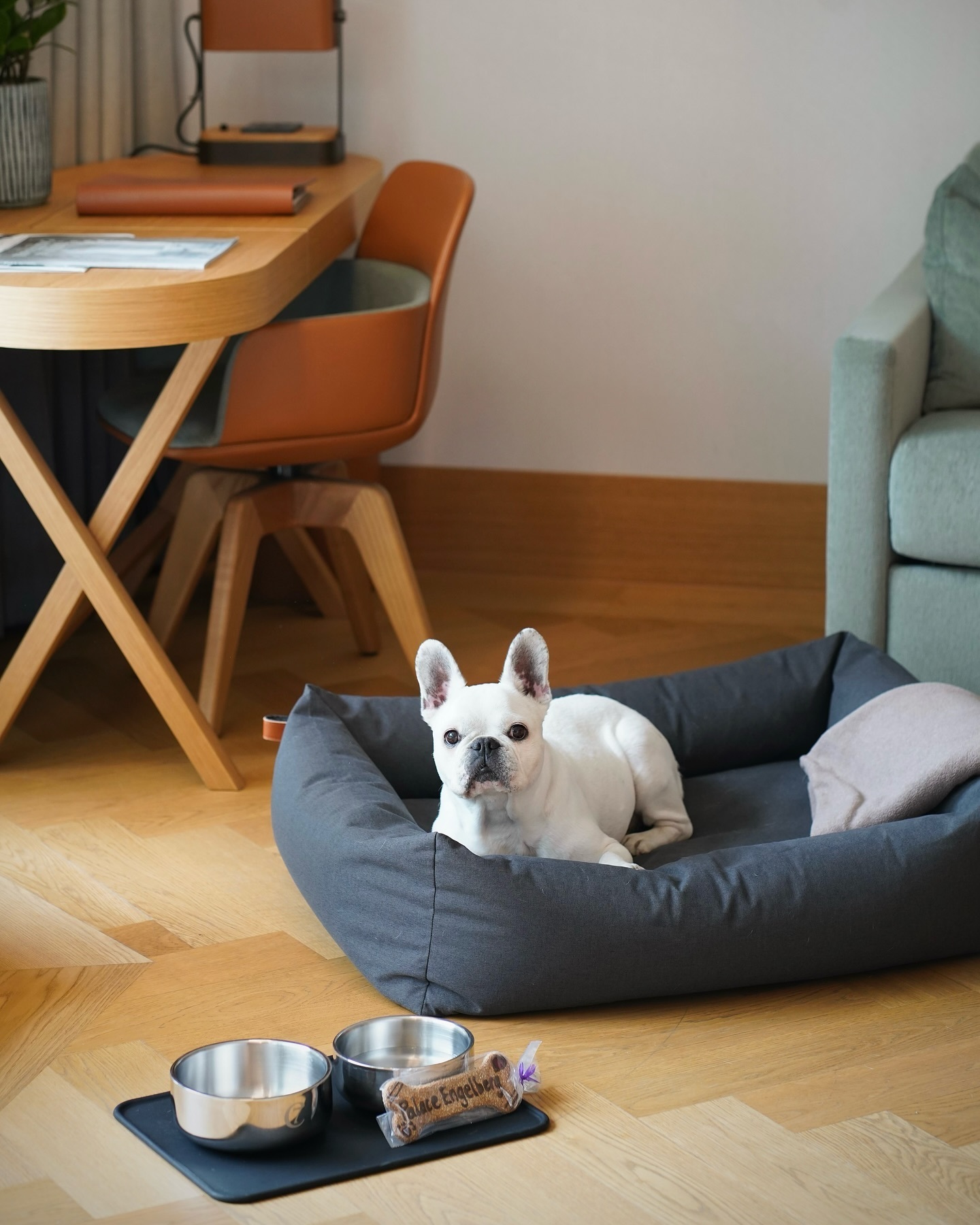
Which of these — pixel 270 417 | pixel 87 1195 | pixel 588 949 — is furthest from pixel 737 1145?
pixel 270 417

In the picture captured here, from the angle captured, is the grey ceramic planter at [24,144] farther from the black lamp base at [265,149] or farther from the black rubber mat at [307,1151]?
the black rubber mat at [307,1151]

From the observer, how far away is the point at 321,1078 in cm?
143

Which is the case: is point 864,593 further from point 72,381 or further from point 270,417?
point 72,381

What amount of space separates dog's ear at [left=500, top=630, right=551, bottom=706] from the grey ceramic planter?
4.45ft

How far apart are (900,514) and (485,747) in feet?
3.41

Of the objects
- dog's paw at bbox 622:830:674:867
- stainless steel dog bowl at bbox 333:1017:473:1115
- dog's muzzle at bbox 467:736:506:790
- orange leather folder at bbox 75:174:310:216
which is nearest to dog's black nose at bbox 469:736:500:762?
dog's muzzle at bbox 467:736:506:790

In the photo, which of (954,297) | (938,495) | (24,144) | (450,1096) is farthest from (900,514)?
(24,144)

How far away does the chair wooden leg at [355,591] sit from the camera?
115 inches

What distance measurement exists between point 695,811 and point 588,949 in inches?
22.1

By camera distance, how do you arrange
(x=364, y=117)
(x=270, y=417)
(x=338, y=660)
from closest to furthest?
(x=270, y=417)
(x=338, y=660)
(x=364, y=117)

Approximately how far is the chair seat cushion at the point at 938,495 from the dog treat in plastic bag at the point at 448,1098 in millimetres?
1264

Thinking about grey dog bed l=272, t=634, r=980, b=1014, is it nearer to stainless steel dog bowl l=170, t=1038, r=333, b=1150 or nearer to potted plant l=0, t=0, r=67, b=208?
stainless steel dog bowl l=170, t=1038, r=333, b=1150

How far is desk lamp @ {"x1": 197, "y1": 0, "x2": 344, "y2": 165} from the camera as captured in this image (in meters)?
2.97

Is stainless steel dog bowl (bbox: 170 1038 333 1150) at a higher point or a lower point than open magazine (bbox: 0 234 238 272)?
lower
